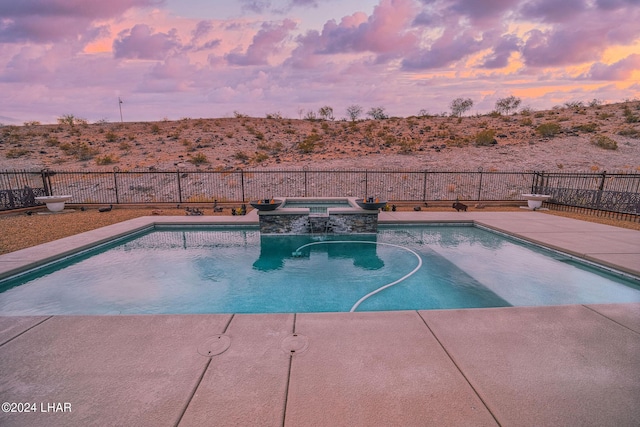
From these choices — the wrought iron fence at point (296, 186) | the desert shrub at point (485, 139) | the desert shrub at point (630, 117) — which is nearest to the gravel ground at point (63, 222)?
the wrought iron fence at point (296, 186)

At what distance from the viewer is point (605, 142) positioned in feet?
92.0

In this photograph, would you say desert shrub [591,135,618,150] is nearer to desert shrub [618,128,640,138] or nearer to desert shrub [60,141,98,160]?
desert shrub [618,128,640,138]

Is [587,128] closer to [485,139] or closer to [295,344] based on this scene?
[485,139]

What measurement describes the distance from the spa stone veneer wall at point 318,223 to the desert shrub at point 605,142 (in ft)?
101

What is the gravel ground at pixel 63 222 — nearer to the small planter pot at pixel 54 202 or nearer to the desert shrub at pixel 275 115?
the small planter pot at pixel 54 202

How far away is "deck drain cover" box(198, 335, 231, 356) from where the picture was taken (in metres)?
3.27

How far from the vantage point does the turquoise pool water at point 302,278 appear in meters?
5.70

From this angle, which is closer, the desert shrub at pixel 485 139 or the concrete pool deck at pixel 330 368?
the concrete pool deck at pixel 330 368

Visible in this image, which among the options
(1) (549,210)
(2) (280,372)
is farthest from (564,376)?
(1) (549,210)

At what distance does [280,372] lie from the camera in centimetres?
296

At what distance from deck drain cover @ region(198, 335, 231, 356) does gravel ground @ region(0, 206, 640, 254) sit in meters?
7.72

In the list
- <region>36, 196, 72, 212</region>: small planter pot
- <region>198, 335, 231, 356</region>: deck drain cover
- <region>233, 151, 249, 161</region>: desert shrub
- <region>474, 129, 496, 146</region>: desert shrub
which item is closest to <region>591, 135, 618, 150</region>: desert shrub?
<region>474, 129, 496, 146</region>: desert shrub

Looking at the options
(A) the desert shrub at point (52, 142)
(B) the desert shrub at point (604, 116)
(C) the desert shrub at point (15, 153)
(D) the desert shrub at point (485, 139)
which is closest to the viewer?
(C) the desert shrub at point (15, 153)

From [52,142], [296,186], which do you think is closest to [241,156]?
[296,186]
